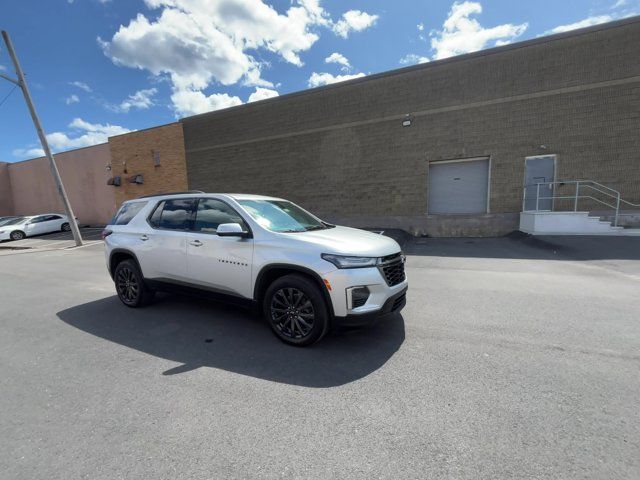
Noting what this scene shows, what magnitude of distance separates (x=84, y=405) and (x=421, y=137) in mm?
14550

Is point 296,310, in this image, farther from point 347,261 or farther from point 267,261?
point 347,261

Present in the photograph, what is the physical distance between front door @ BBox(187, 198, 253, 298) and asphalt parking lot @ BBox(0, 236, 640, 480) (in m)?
0.66

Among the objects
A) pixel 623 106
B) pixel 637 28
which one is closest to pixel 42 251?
pixel 623 106

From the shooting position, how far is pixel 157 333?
4121 mm

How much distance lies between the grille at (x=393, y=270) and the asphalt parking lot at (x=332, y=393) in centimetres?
72

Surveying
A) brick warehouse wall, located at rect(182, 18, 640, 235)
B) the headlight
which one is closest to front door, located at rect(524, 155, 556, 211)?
brick warehouse wall, located at rect(182, 18, 640, 235)

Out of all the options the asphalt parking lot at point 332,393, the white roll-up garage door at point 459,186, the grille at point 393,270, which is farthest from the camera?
the white roll-up garage door at point 459,186

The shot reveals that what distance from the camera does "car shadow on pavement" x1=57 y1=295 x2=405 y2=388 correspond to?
Result: 312 centimetres

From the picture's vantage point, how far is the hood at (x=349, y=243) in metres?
3.35

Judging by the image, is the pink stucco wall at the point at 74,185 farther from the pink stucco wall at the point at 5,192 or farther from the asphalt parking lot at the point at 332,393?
the asphalt parking lot at the point at 332,393

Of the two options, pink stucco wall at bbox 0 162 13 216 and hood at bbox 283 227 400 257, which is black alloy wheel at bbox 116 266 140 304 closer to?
hood at bbox 283 227 400 257

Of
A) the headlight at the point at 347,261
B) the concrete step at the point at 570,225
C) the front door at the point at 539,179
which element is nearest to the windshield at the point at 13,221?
the headlight at the point at 347,261

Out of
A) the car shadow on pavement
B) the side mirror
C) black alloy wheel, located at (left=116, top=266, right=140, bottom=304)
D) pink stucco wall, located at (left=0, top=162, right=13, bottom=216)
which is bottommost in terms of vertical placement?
the car shadow on pavement

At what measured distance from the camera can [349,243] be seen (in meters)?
3.52
